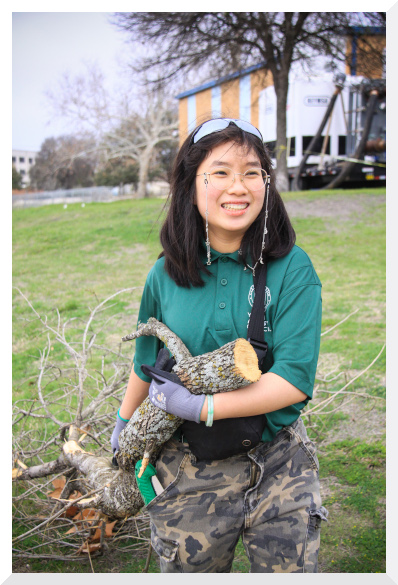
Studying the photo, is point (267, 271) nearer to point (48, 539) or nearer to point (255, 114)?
point (48, 539)

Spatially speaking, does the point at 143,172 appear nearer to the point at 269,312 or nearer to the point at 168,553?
the point at 269,312

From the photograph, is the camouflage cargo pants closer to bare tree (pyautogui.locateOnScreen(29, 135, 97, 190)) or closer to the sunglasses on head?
the sunglasses on head

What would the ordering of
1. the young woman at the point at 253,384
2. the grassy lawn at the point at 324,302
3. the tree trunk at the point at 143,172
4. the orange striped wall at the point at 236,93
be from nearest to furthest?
the young woman at the point at 253,384 → the grassy lawn at the point at 324,302 → the orange striped wall at the point at 236,93 → the tree trunk at the point at 143,172

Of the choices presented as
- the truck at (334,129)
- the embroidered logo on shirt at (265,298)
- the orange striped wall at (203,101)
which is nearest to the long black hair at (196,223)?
the embroidered logo on shirt at (265,298)

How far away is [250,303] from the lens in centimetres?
175

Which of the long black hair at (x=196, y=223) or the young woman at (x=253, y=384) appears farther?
the long black hair at (x=196, y=223)

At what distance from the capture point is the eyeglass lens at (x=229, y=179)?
177 centimetres

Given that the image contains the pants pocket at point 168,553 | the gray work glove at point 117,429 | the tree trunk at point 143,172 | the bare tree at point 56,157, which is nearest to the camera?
the pants pocket at point 168,553

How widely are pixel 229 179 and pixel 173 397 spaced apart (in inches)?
28.8

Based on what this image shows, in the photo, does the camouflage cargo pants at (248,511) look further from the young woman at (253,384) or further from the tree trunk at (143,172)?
the tree trunk at (143,172)

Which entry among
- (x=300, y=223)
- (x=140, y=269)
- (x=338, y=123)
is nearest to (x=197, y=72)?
(x=338, y=123)

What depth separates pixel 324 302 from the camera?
6.43 meters

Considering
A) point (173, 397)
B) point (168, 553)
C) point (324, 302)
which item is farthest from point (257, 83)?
point (168, 553)

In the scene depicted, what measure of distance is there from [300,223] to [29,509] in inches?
315
